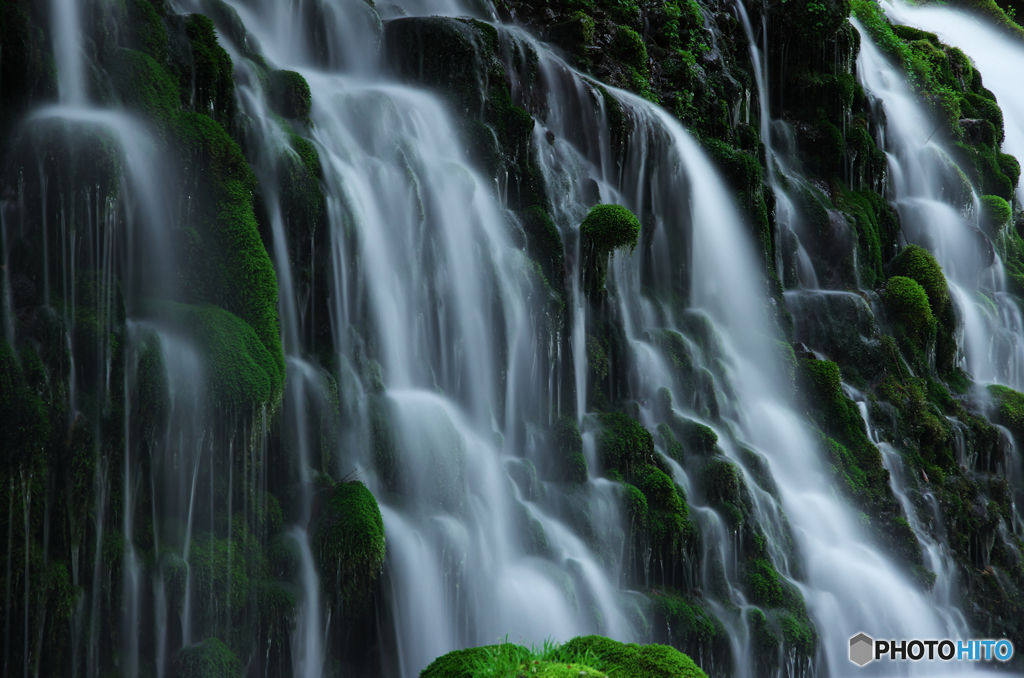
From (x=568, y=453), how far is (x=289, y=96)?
3882mm

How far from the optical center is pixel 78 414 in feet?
15.5

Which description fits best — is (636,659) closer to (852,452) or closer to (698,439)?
(698,439)

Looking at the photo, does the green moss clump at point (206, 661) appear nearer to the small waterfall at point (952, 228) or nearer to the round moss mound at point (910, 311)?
the round moss mound at point (910, 311)

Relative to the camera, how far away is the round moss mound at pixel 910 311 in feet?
38.8

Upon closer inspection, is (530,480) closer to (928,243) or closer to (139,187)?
(139,187)

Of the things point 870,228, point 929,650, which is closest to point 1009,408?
point 870,228

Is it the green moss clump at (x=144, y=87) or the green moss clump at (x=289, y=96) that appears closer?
the green moss clump at (x=144, y=87)

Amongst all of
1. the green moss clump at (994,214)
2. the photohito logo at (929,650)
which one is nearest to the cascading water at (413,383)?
the photohito logo at (929,650)

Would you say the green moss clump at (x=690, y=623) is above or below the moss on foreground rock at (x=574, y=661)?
below

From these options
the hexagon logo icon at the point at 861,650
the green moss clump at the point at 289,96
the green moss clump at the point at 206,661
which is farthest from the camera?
the hexagon logo icon at the point at 861,650

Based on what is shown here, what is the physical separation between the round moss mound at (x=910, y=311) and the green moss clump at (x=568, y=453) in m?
6.51

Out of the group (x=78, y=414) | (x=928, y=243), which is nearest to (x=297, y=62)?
(x=78, y=414)

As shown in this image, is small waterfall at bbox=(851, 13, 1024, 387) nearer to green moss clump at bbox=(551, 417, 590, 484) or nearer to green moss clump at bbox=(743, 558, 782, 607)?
green moss clump at bbox=(743, 558, 782, 607)

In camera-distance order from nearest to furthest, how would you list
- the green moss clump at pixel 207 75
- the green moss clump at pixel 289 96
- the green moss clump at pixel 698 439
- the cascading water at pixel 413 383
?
the cascading water at pixel 413 383 < the green moss clump at pixel 207 75 < the green moss clump at pixel 289 96 < the green moss clump at pixel 698 439
